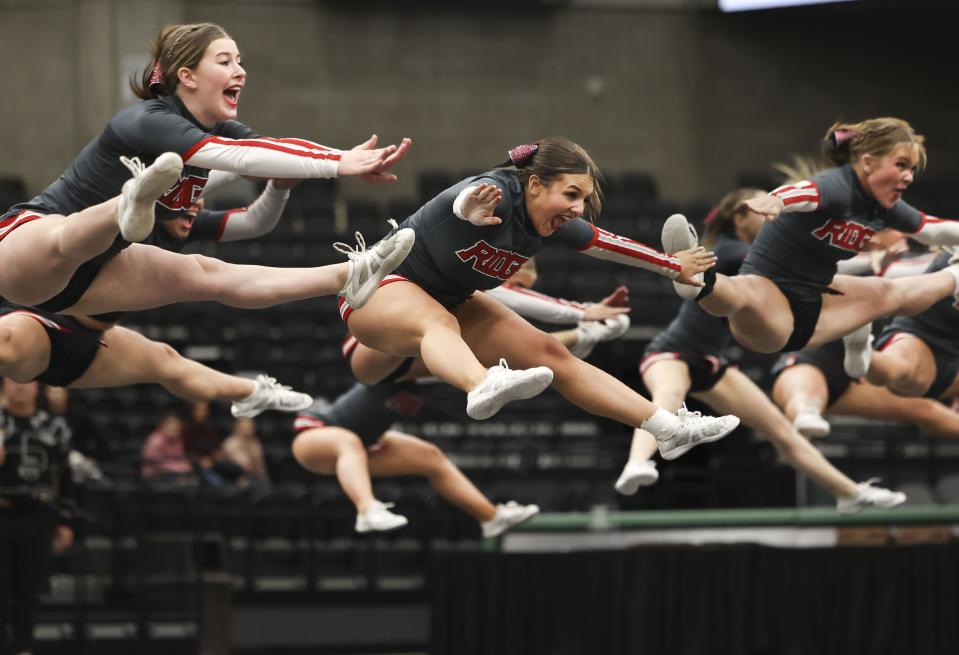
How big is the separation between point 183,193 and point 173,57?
1.65ft

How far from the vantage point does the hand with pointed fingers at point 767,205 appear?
553 cm

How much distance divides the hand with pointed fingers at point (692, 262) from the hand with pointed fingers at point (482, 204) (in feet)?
3.42

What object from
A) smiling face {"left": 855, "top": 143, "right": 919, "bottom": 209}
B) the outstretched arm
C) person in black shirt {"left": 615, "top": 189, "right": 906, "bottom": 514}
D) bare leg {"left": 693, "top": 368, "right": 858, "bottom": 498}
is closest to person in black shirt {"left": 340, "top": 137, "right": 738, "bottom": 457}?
the outstretched arm

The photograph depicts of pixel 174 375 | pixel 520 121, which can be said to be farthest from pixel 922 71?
pixel 174 375

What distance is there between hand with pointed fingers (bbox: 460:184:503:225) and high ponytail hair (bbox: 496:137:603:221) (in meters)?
0.25

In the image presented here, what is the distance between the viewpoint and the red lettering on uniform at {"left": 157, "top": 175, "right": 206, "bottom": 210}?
502 cm

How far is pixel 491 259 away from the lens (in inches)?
203

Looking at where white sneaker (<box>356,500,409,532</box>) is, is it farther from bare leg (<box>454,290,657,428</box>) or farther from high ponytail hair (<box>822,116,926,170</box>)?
high ponytail hair (<box>822,116,926,170</box>)

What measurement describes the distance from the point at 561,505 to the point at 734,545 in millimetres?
1721

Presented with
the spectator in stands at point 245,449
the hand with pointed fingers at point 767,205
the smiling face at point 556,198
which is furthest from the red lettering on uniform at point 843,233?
the spectator in stands at point 245,449

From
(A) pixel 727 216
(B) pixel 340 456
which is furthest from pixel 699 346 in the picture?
(B) pixel 340 456

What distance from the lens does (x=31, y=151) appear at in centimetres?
1550

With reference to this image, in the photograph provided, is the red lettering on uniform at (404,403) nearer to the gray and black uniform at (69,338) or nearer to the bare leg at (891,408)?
the gray and black uniform at (69,338)

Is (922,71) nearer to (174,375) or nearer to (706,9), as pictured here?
(706,9)
